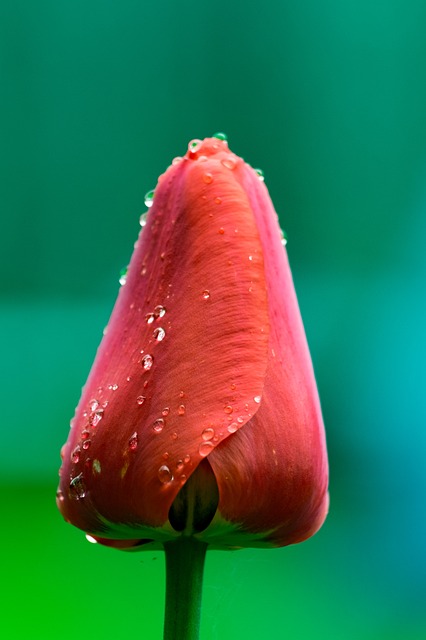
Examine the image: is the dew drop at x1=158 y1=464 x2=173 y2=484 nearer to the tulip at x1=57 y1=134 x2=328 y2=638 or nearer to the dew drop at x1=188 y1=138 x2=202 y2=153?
the tulip at x1=57 y1=134 x2=328 y2=638

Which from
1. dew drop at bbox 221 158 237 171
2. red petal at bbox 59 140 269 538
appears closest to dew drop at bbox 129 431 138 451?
red petal at bbox 59 140 269 538

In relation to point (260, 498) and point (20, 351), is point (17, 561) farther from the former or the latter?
point (260, 498)

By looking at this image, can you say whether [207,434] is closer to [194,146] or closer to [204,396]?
[204,396]

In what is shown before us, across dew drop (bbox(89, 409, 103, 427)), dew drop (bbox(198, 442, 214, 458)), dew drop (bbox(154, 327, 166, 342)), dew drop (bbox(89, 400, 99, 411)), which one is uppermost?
dew drop (bbox(154, 327, 166, 342))

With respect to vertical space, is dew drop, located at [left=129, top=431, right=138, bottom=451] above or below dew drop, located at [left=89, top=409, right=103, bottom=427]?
below

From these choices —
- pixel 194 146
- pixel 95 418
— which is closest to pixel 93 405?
pixel 95 418

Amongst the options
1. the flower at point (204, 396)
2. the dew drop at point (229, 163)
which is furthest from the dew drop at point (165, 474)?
the dew drop at point (229, 163)

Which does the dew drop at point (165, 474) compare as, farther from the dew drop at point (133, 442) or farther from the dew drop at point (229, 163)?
the dew drop at point (229, 163)
